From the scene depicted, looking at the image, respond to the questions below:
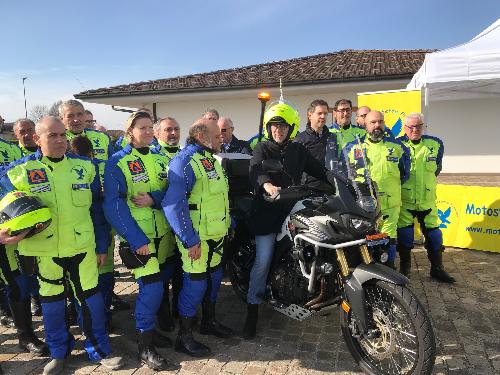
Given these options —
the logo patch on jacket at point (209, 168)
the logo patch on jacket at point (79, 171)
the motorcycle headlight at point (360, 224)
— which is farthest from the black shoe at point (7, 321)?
Result: the motorcycle headlight at point (360, 224)

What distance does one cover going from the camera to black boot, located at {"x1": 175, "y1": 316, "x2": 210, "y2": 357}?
3.25 metres

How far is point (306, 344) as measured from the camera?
11.1ft

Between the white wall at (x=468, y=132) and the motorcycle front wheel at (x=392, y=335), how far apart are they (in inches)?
440

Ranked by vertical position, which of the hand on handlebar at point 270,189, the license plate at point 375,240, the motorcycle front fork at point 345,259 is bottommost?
the motorcycle front fork at point 345,259

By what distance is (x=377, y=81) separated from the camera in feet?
36.3

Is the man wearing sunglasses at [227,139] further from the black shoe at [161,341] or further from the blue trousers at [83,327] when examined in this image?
the blue trousers at [83,327]

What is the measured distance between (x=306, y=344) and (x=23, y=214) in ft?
8.01

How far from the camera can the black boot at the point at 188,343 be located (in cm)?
325

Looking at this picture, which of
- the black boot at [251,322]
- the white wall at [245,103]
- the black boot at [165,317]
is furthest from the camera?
the white wall at [245,103]

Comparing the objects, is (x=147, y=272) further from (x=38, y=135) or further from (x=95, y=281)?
(x=38, y=135)

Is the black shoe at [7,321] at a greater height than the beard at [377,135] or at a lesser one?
lesser

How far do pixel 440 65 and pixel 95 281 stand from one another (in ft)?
19.3

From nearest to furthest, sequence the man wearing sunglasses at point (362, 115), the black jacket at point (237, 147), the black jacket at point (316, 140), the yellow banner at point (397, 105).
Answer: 1. the black jacket at point (316, 140)
2. the black jacket at point (237, 147)
3. the man wearing sunglasses at point (362, 115)
4. the yellow banner at point (397, 105)

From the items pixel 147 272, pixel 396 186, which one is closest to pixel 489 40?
pixel 396 186
